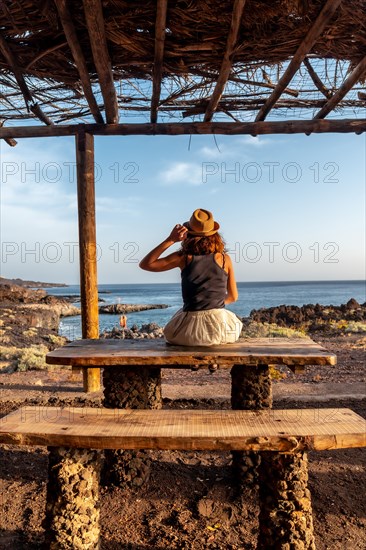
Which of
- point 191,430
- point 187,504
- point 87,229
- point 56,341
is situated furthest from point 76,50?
point 56,341

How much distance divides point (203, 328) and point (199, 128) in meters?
3.31

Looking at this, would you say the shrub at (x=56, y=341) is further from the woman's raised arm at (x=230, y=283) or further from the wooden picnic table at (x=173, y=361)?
the woman's raised arm at (x=230, y=283)

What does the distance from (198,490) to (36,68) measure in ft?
15.4

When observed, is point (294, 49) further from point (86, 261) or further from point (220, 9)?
point (86, 261)

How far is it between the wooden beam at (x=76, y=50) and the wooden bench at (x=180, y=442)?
3.36 m

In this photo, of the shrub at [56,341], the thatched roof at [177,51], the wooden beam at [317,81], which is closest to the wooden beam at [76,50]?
the thatched roof at [177,51]

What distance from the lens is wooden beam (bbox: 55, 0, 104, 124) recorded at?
13.9ft

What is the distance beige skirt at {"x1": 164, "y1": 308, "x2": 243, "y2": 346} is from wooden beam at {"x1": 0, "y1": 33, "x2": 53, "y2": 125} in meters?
3.35

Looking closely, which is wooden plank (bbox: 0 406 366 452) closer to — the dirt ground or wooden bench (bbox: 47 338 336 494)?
wooden bench (bbox: 47 338 336 494)

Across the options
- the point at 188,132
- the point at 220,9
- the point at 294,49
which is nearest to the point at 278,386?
the point at 188,132

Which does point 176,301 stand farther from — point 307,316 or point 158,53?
point 158,53

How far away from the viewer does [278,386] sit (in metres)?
7.08

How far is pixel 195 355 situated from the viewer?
11.3 feet

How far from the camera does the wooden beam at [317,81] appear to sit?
5.53m
